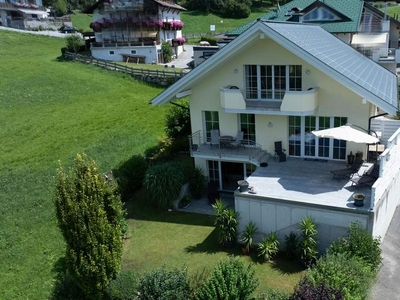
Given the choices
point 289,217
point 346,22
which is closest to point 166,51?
point 346,22

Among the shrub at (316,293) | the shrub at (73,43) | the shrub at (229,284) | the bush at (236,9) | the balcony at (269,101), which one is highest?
the bush at (236,9)

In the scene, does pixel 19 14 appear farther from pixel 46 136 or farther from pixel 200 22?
pixel 46 136

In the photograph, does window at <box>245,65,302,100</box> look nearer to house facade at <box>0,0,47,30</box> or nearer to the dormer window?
the dormer window

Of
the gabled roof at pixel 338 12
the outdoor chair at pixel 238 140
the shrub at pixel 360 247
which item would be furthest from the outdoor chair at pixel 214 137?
the gabled roof at pixel 338 12

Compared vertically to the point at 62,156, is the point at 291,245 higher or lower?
lower

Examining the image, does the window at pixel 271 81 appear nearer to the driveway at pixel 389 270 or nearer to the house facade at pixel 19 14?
the driveway at pixel 389 270

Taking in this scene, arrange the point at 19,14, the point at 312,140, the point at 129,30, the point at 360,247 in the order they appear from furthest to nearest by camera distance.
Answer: the point at 19,14
the point at 129,30
the point at 312,140
the point at 360,247
